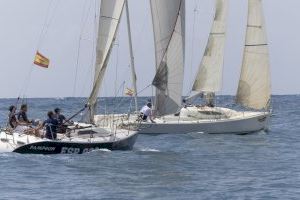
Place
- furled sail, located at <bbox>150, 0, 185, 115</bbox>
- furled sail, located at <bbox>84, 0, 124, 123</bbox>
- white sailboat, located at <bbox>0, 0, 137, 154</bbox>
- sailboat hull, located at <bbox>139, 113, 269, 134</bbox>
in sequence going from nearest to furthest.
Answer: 1. white sailboat, located at <bbox>0, 0, 137, 154</bbox>
2. furled sail, located at <bbox>150, 0, 185, 115</bbox>
3. furled sail, located at <bbox>84, 0, 124, 123</bbox>
4. sailboat hull, located at <bbox>139, 113, 269, 134</bbox>

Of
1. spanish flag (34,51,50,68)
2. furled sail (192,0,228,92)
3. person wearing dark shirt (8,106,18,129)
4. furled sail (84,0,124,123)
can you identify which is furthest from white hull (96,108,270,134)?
person wearing dark shirt (8,106,18,129)

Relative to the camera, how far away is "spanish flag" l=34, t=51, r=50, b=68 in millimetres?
32812

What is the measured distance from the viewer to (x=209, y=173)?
90.2 ft

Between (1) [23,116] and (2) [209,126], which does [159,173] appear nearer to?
(1) [23,116]

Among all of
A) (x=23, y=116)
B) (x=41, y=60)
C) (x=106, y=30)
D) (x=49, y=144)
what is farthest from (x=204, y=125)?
(x=49, y=144)

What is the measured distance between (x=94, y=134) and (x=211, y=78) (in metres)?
15.8

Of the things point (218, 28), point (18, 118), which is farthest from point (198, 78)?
point (18, 118)

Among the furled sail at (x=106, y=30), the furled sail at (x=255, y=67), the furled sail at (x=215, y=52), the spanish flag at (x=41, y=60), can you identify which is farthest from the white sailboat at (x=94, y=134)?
the furled sail at (x=255, y=67)

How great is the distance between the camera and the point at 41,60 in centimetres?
3297

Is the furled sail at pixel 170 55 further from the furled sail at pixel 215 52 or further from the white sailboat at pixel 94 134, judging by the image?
the furled sail at pixel 215 52

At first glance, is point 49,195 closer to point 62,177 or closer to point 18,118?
point 62,177

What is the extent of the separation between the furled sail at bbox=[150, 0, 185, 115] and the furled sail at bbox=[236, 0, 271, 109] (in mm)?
11358

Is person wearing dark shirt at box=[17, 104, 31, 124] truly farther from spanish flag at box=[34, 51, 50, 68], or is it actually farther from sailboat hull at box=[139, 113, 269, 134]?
sailboat hull at box=[139, 113, 269, 134]

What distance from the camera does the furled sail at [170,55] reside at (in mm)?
33812
